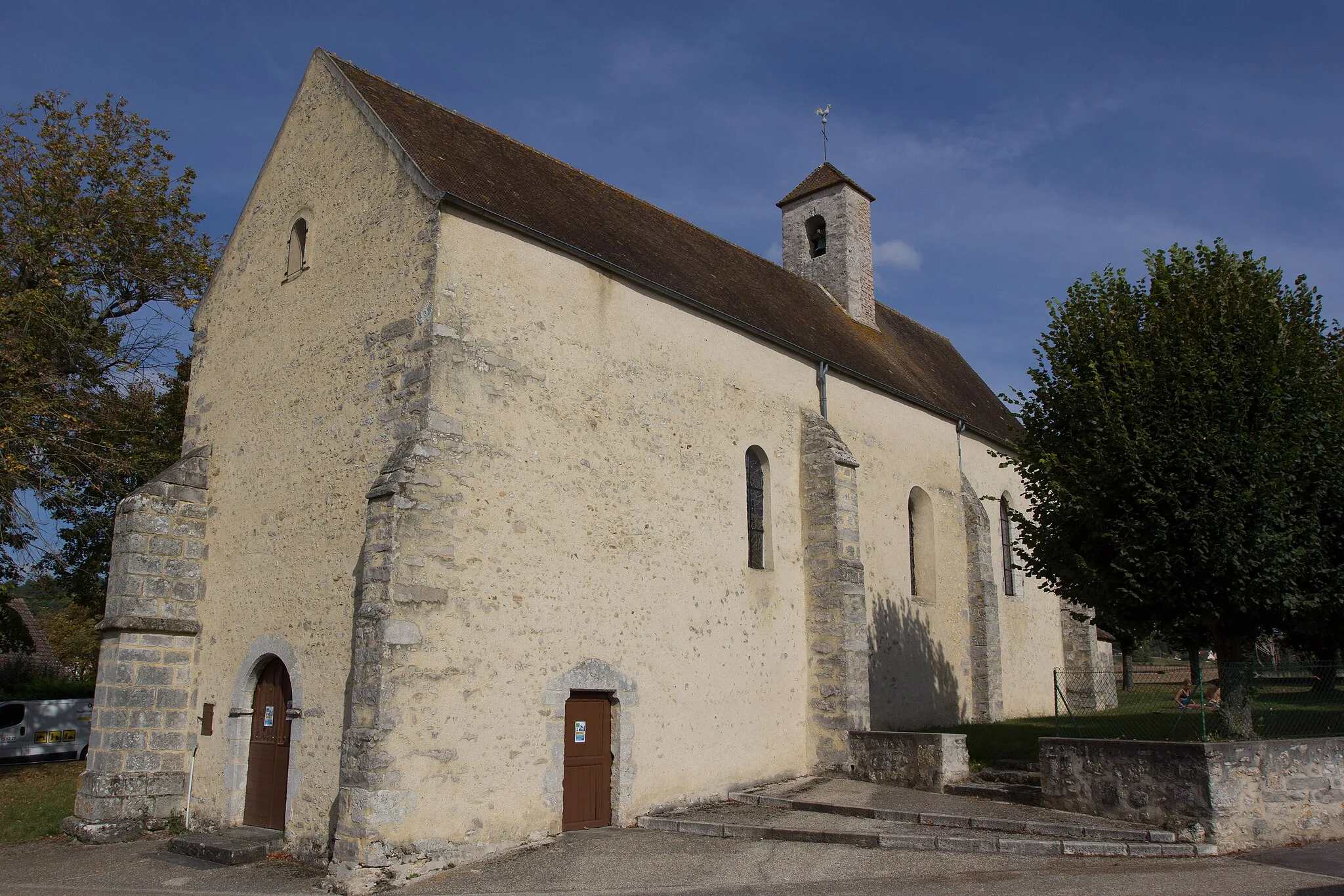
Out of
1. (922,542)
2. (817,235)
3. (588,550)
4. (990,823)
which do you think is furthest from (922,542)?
(588,550)

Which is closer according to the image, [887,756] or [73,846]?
[73,846]

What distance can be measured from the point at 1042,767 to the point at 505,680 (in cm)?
641

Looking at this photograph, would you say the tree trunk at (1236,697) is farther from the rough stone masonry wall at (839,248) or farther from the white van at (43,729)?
the white van at (43,729)

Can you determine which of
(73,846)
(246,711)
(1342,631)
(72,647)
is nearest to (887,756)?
(1342,631)

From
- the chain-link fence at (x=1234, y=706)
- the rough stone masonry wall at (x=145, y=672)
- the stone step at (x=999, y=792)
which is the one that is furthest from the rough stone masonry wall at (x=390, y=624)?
the chain-link fence at (x=1234, y=706)

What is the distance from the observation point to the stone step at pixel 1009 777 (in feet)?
40.3

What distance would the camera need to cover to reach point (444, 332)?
415 inches

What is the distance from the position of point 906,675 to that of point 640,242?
8.97 metres

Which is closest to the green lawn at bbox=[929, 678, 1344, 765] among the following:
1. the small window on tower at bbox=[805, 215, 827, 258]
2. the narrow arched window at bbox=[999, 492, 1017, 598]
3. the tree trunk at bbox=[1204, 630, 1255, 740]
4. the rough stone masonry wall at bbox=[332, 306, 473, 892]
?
the tree trunk at bbox=[1204, 630, 1255, 740]

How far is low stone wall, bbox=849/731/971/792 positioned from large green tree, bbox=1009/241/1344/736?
264cm

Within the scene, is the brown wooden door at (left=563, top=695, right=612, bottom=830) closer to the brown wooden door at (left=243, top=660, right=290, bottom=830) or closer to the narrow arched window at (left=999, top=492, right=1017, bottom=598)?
the brown wooden door at (left=243, top=660, right=290, bottom=830)

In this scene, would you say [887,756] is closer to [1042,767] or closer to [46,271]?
[1042,767]

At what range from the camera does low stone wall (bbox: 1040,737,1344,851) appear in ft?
32.0

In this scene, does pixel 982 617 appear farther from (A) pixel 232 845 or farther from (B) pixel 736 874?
(A) pixel 232 845
